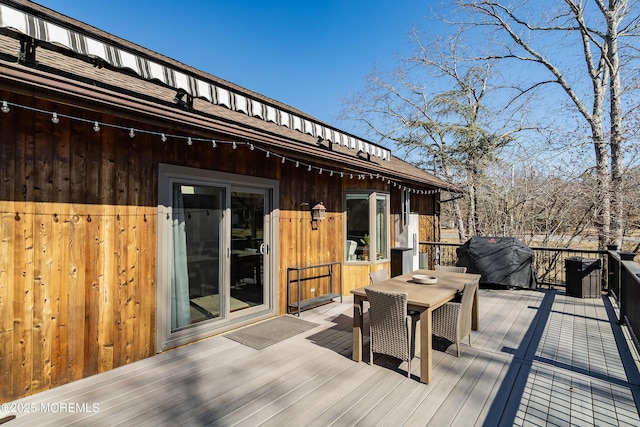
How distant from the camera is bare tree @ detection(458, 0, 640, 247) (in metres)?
7.83

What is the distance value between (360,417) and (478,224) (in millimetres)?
10746

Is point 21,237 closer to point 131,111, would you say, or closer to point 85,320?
point 85,320

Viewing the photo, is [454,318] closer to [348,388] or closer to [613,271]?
[348,388]

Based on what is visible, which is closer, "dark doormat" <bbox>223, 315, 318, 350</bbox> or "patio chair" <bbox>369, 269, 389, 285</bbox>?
"dark doormat" <bbox>223, 315, 318, 350</bbox>

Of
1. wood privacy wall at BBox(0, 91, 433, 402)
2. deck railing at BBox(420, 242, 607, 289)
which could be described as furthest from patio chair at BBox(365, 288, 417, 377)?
deck railing at BBox(420, 242, 607, 289)

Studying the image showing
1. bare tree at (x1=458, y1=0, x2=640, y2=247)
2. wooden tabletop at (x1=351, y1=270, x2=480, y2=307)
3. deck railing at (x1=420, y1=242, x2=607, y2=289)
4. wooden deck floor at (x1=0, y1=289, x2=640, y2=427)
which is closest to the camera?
wooden deck floor at (x1=0, y1=289, x2=640, y2=427)

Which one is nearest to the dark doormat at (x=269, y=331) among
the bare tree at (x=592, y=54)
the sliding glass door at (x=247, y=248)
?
the sliding glass door at (x=247, y=248)

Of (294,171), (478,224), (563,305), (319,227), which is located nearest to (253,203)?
(294,171)

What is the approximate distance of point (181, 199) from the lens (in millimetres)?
3678

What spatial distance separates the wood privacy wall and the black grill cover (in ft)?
20.1

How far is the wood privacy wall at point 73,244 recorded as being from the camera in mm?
2533

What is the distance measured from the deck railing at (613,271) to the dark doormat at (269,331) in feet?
12.5

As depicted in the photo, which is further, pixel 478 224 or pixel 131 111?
pixel 478 224

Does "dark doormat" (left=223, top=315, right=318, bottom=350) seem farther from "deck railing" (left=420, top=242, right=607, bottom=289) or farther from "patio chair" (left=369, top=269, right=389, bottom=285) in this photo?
"deck railing" (left=420, top=242, right=607, bottom=289)
